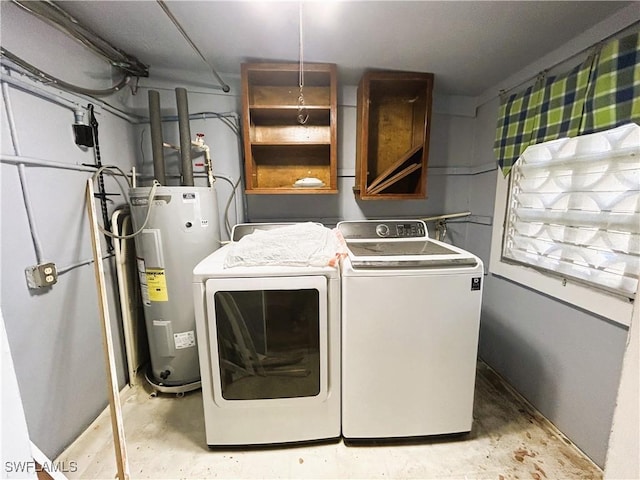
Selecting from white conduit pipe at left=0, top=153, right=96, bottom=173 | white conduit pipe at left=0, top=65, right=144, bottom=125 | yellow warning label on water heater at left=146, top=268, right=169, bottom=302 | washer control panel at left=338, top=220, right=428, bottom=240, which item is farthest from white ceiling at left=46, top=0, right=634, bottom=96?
yellow warning label on water heater at left=146, top=268, right=169, bottom=302

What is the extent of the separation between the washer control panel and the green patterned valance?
0.72 meters

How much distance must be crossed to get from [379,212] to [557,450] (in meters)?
1.80

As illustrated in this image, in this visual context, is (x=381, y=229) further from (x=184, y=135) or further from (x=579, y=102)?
(x=184, y=135)

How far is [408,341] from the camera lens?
52.8 inches

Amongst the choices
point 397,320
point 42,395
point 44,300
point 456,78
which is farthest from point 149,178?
point 456,78

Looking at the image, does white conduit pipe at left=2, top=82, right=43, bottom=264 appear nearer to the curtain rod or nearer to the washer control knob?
the washer control knob

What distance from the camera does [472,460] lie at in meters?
1.37

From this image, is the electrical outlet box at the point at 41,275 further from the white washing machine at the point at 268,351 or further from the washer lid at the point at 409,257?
the washer lid at the point at 409,257

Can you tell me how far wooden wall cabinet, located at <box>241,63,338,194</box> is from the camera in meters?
1.83

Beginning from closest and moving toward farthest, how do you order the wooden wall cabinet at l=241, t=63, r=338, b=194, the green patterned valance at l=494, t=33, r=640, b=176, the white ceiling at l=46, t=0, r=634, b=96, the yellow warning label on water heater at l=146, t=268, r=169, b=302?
the green patterned valance at l=494, t=33, r=640, b=176 → the white ceiling at l=46, t=0, r=634, b=96 → the yellow warning label on water heater at l=146, t=268, r=169, b=302 → the wooden wall cabinet at l=241, t=63, r=338, b=194

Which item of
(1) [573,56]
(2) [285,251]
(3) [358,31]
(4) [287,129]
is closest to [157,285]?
(2) [285,251]

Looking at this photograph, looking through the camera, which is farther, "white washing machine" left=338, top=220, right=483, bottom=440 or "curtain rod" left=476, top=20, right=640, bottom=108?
"white washing machine" left=338, top=220, right=483, bottom=440

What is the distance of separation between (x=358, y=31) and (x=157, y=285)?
1.92 metres

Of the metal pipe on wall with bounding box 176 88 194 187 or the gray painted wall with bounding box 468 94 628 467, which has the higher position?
the metal pipe on wall with bounding box 176 88 194 187
